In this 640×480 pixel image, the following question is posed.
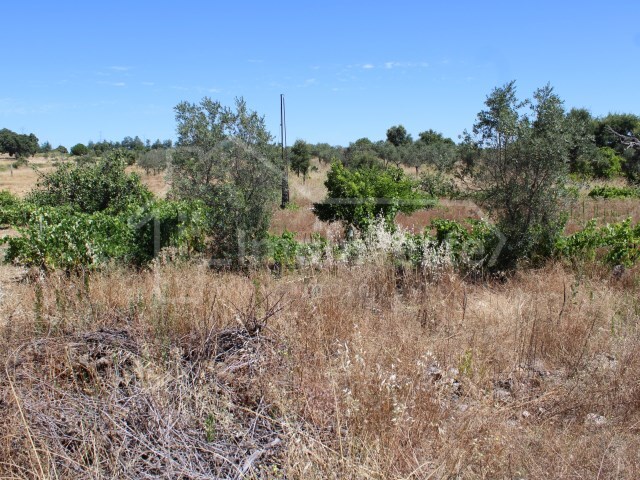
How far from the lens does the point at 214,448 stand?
8.77 ft

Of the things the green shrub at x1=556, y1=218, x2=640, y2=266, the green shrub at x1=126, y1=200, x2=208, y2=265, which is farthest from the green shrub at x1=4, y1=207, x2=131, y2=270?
the green shrub at x1=556, y1=218, x2=640, y2=266

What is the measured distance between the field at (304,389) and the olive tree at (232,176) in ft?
9.70

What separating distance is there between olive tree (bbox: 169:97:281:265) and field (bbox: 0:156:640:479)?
9.70ft

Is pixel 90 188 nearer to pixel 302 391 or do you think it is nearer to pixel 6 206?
pixel 6 206

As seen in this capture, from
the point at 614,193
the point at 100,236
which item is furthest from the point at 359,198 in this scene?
the point at 614,193

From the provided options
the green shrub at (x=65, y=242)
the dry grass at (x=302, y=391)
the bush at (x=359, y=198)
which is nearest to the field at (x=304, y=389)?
the dry grass at (x=302, y=391)

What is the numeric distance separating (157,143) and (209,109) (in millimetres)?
40217

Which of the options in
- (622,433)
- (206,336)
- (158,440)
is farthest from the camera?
(206,336)

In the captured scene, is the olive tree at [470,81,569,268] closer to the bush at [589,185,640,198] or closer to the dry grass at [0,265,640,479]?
the dry grass at [0,265,640,479]

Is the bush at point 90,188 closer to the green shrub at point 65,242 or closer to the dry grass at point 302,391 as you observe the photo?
the green shrub at point 65,242

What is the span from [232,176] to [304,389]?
5564 millimetres

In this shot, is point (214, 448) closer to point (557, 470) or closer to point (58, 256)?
point (557, 470)

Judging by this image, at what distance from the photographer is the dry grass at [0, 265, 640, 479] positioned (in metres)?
2.62

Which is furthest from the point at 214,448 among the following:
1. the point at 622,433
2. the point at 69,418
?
the point at 622,433
